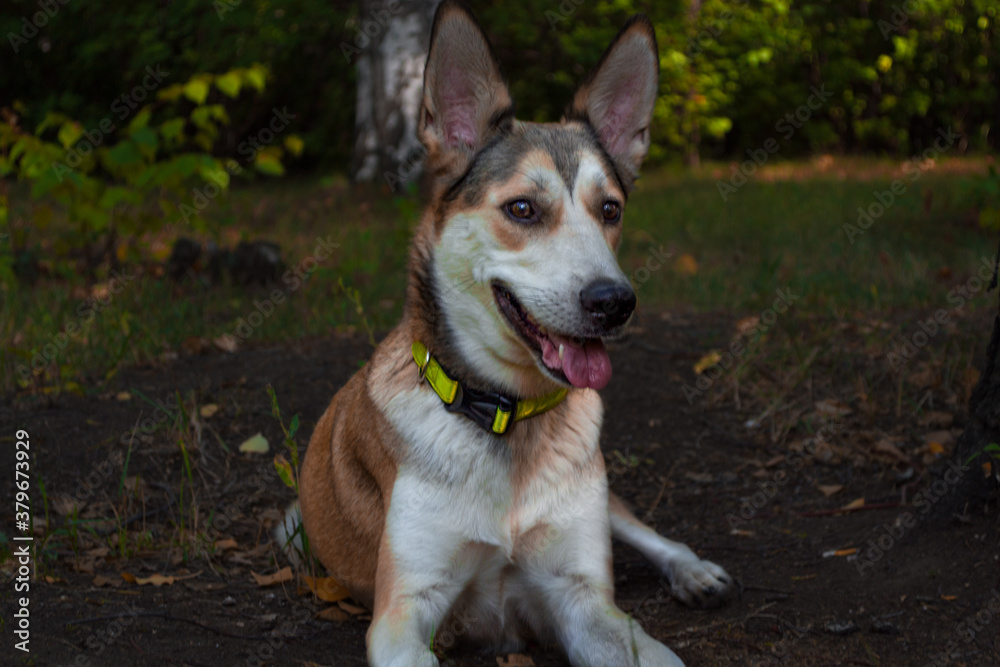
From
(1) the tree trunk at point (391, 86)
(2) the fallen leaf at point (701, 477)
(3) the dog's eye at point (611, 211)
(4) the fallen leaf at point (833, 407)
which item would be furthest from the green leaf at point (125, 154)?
(1) the tree trunk at point (391, 86)

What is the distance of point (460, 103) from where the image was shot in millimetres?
3244

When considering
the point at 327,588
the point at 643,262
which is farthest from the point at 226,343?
the point at 643,262

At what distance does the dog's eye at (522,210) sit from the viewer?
302 cm

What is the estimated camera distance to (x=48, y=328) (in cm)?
553

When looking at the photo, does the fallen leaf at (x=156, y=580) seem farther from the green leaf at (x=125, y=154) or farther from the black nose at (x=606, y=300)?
the green leaf at (x=125, y=154)

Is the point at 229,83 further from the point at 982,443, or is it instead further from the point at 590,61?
the point at 590,61

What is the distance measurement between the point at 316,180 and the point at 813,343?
31.9ft

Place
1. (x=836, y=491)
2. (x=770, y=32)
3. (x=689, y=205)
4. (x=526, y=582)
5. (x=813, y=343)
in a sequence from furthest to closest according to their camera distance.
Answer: (x=770, y=32) → (x=689, y=205) → (x=813, y=343) → (x=836, y=491) → (x=526, y=582)

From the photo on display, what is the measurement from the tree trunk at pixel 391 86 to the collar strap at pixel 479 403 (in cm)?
753

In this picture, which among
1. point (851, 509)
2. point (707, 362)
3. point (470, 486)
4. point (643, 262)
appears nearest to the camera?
point (470, 486)

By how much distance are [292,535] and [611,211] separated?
1731 millimetres

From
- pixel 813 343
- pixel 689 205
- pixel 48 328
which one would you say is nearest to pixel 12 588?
pixel 48 328

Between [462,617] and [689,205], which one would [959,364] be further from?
[689,205]

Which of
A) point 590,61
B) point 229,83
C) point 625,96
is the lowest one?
point 590,61
